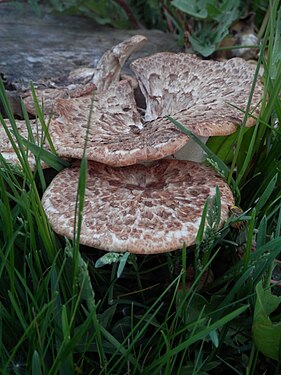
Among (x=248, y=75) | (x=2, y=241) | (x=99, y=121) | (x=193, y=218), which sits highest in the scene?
(x=248, y=75)

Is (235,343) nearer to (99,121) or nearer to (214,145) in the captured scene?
(214,145)

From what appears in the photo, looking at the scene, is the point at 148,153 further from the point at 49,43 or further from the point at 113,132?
the point at 49,43

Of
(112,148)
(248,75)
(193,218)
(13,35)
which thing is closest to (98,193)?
(112,148)

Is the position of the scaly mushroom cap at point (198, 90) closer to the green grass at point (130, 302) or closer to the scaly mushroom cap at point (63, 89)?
the green grass at point (130, 302)

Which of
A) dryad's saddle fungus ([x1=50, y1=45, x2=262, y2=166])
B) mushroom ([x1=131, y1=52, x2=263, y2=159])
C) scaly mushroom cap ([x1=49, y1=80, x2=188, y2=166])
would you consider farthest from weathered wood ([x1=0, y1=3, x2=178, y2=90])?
mushroom ([x1=131, y1=52, x2=263, y2=159])

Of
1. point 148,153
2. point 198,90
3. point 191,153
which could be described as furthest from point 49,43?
point 148,153

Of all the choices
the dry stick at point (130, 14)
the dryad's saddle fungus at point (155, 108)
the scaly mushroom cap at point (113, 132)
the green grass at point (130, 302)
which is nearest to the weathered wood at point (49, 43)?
the dry stick at point (130, 14)

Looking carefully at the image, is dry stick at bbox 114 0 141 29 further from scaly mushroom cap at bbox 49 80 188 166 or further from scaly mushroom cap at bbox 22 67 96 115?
scaly mushroom cap at bbox 49 80 188 166

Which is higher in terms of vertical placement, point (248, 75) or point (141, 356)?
point (248, 75)
